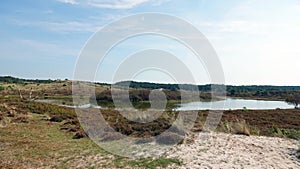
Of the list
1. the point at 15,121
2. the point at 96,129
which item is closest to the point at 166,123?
the point at 96,129

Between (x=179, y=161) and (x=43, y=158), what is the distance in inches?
199

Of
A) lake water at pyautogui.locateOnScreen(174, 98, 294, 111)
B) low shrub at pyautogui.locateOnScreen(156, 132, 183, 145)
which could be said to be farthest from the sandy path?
lake water at pyautogui.locateOnScreen(174, 98, 294, 111)

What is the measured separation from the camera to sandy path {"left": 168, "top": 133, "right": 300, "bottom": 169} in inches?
387

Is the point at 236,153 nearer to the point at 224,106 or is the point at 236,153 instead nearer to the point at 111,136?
the point at 111,136

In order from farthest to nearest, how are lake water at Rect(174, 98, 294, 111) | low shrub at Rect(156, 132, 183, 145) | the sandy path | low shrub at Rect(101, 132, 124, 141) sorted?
Answer: lake water at Rect(174, 98, 294, 111) → low shrub at Rect(101, 132, 124, 141) → low shrub at Rect(156, 132, 183, 145) → the sandy path

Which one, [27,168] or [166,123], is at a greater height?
[166,123]

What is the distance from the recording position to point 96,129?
16406mm

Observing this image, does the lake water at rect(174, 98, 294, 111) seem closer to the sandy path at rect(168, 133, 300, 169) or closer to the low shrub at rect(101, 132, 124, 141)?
the low shrub at rect(101, 132, 124, 141)

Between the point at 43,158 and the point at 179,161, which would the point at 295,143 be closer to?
the point at 179,161

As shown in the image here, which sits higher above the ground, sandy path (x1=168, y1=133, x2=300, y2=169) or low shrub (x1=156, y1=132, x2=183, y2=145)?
low shrub (x1=156, y1=132, x2=183, y2=145)

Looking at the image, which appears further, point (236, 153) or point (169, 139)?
point (169, 139)

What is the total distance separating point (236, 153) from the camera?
11.0m

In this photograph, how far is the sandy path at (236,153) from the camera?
32.2 ft

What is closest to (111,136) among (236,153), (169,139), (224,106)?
(169,139)
